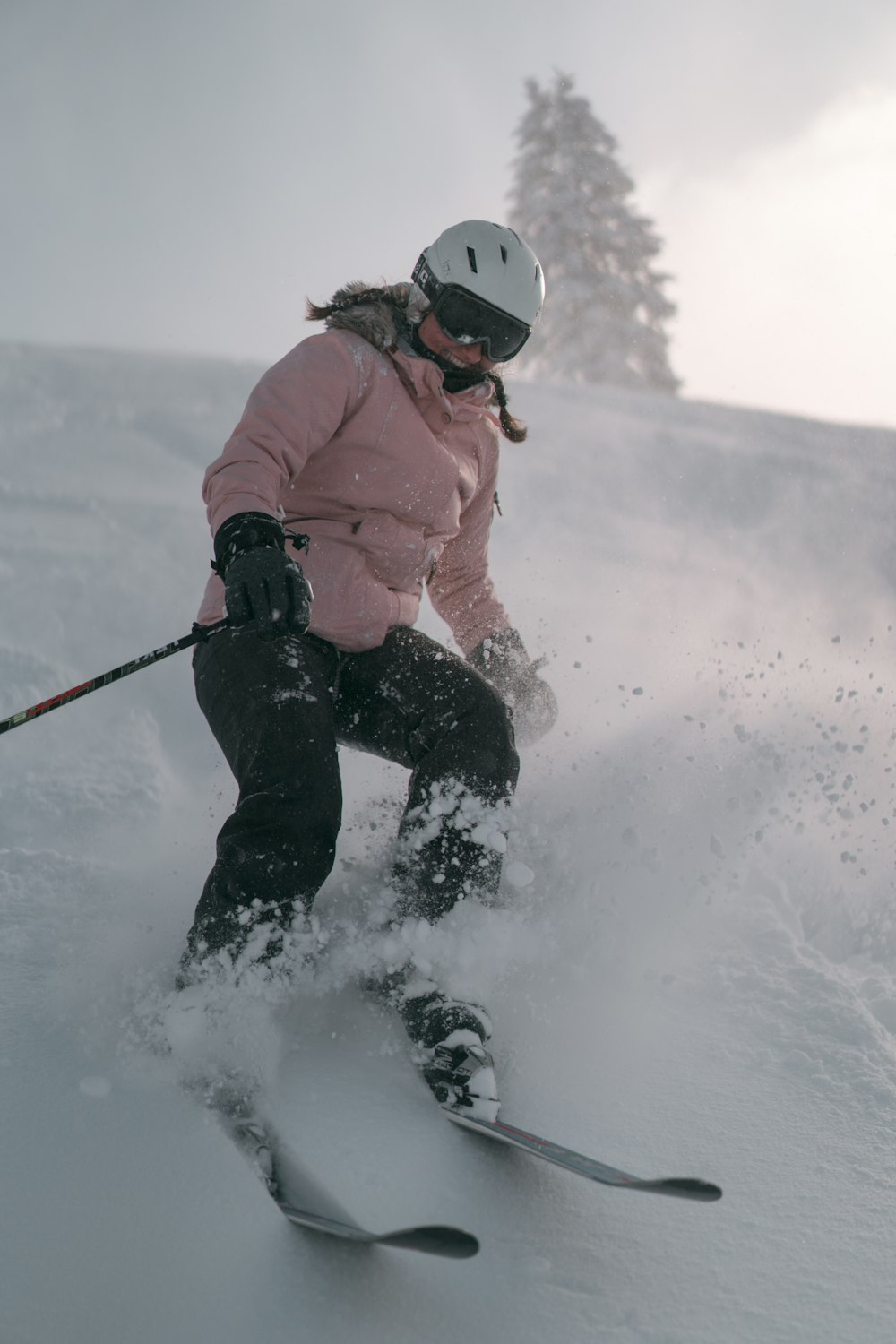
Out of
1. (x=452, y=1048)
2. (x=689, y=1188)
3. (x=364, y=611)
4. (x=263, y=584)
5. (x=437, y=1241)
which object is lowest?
(x=437, y=1241)

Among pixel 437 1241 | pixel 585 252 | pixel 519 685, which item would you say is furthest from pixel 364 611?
pixel 585 252

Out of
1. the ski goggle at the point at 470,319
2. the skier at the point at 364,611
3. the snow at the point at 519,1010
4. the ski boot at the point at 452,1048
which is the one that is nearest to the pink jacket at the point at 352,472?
the skier at the point at 364,611

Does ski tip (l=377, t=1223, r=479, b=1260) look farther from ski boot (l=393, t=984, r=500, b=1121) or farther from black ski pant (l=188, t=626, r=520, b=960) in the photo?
black ski pant (l=188, t=626, r=520, b=960)

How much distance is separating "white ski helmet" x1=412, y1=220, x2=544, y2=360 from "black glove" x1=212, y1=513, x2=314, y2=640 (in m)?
0.87

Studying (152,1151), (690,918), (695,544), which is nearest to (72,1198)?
(152,1151)

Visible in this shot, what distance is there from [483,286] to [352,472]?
2.06 feet

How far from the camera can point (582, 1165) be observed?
1.68 meters

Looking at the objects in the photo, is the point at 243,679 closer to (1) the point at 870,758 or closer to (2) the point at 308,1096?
(2) the point at 308,1096

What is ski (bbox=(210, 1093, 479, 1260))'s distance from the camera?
1.36m

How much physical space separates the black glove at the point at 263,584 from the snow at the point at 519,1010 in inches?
27.3

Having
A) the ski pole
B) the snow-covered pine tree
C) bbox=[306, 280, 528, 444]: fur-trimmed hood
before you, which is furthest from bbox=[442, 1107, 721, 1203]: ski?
the snow-covered pine tree

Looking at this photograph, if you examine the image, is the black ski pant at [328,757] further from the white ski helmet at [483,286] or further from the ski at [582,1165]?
the white ski helmet at [483,286]

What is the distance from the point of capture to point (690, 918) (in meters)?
2.86

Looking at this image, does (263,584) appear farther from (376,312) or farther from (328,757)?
(376,312)
